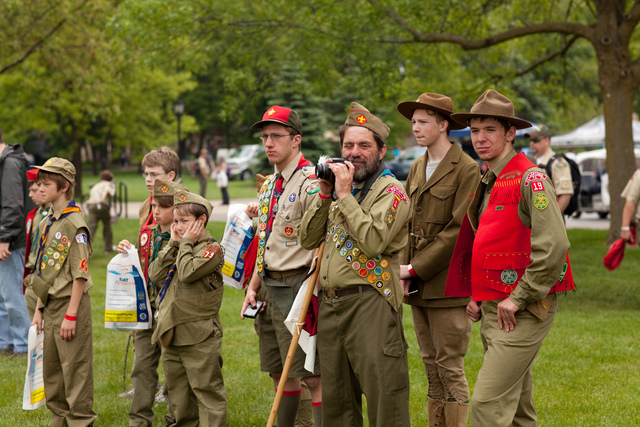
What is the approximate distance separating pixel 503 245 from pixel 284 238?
145cm

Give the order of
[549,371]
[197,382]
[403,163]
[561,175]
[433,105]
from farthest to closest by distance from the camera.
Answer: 1. [403,163]
2. [561,175]
3. [549,371]
4. [197,382]
5. [433,105]

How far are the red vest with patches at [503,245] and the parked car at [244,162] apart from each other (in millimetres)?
37413

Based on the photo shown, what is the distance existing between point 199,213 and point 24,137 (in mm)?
35983

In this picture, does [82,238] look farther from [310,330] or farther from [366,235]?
[366,235]

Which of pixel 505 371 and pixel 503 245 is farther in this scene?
pixel 503 245

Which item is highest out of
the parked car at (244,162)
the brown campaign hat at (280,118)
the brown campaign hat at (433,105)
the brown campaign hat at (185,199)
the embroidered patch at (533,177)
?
the brown campaign hat at (433,105)

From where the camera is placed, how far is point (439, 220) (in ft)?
15.0

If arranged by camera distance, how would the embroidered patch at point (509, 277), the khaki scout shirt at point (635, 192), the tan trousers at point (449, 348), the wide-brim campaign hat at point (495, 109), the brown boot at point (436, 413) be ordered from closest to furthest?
the embroidered patch at point (509, 277) < the wide-brim campaign hat at point (495, 109) < the tan trousers at point (449, 348) < the brown boot at point (436, 413) < the khaki scout shirt at point (635, 192)

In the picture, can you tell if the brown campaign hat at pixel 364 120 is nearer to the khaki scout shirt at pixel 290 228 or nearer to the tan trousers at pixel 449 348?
the khaki scout shirt at pixel 290 228

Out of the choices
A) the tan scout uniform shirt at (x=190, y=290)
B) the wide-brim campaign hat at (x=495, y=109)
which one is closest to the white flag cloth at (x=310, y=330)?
the tan scout uniform shirt at (x=190, y=290)

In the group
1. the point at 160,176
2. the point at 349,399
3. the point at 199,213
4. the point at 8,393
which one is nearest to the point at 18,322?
the point at 8,393

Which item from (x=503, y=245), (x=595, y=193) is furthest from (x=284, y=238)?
(x=595, y=193)

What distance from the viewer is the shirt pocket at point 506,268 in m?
3.69

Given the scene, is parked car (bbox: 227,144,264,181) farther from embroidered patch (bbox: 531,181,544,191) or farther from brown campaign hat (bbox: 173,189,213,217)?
embroidered patch (bbox: 531,181,544,191)
